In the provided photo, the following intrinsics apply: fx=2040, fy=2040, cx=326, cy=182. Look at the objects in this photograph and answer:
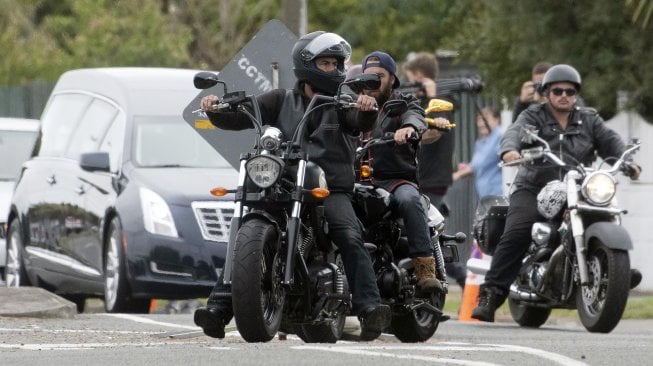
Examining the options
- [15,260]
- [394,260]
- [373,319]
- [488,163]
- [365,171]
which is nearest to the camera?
[373,319]

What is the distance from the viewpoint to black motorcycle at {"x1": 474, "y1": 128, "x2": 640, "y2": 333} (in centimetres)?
1314

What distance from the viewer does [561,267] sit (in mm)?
14133

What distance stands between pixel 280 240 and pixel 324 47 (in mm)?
1221

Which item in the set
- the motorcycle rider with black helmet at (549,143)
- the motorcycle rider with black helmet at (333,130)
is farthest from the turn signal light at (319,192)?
the motorcycle rider with black helmet at (549,143)

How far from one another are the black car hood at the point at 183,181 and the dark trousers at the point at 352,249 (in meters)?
4.65

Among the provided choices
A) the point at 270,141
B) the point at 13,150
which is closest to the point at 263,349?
the point at 270,141

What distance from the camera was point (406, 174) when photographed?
38.8 feet

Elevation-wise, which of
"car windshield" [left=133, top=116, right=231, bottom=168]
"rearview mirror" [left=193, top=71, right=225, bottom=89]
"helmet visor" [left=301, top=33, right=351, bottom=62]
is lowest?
"car windshield" [left=133, top=116, right=231, bottom=168]

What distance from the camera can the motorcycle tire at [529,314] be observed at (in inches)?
590

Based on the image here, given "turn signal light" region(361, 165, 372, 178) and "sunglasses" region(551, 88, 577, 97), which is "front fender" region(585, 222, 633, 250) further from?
"turn signal light" region(361, 165, 372, 178)

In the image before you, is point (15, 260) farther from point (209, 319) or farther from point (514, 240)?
point (209, 319)

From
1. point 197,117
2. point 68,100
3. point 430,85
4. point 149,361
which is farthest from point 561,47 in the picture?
point 149,361

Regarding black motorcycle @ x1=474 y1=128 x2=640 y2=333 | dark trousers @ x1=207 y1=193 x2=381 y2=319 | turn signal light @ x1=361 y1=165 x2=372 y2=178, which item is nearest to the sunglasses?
black motorcycle @ x1=474 y1=128 x2=640 y2=333

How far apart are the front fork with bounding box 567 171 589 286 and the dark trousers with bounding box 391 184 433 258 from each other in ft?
6.93
